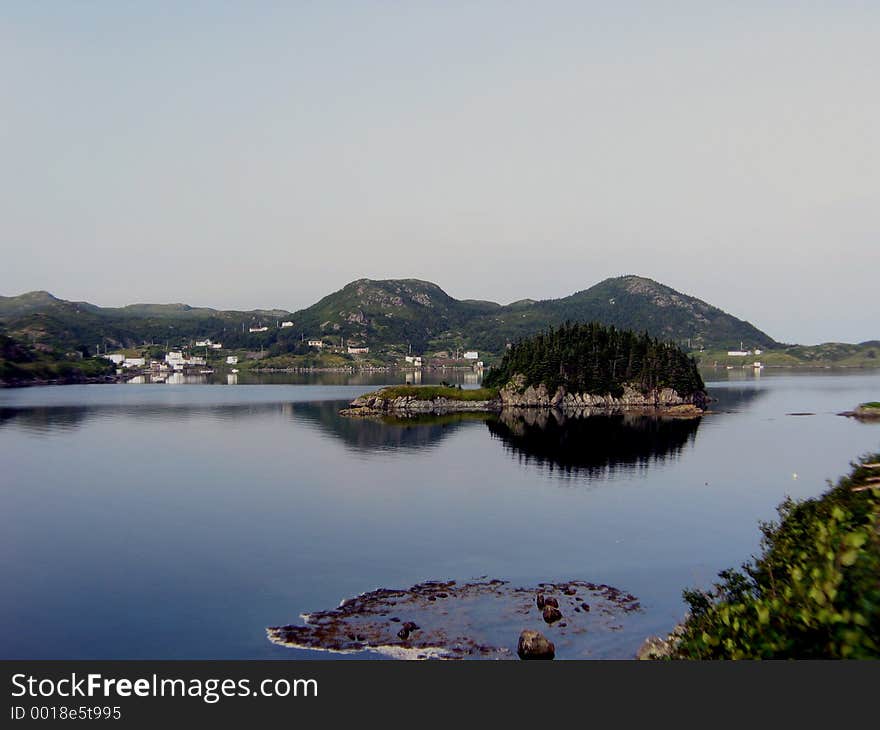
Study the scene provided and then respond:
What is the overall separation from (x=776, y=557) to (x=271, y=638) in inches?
1409

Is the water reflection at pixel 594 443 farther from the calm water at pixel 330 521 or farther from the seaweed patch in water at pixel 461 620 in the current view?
the seaweed patch in water at pixel 461 620

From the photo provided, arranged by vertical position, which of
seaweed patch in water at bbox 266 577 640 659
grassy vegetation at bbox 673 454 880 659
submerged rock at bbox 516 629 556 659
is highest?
grassy vegetation at bbox 673 454 880 659

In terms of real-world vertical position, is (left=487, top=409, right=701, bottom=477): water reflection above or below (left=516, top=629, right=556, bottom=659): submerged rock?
Result: above

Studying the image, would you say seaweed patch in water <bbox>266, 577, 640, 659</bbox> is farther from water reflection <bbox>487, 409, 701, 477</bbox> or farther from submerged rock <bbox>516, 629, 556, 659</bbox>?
water reflection <bbox>487, 409, 701, 477</bbox>

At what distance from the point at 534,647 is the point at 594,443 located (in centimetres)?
11389

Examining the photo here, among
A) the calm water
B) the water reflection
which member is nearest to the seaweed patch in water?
the calm water

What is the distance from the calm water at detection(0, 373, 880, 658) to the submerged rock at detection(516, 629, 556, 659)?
5.15 metres

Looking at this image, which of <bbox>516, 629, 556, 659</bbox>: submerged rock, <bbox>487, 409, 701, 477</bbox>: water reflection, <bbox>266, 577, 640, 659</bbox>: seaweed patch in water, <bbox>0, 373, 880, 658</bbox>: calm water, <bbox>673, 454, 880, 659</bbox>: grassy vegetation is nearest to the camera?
<bbox>673, 454, 880, 659</bbox>: grassy vegetation

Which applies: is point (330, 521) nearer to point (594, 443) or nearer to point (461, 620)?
point (461, 620)

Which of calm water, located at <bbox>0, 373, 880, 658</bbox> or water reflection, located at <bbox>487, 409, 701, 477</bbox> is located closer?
calm water, located at <bbox>0, 373, 880, 658</bbox>

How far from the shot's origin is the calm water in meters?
57.2

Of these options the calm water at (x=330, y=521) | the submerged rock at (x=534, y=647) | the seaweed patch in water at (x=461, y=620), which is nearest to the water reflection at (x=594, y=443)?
the calm water at (x=330, y=521)

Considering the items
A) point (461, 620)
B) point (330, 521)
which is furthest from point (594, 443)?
point (461, 620)

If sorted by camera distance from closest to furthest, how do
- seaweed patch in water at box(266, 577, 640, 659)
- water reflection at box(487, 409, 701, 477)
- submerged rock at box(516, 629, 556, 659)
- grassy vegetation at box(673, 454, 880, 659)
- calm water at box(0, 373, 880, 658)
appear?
grassy vegetation at box(673, 454, 880, 659), submerged rock at box(516, 629, 556, 659), seaweed patch in water at box(266, 577, 640, 659), calm water at box(0, 373, 880, 658), water reflection at box(487, 409, 701, 477)
